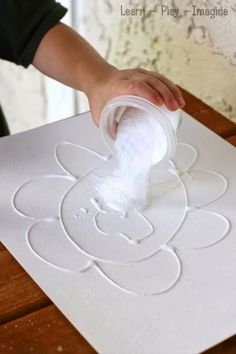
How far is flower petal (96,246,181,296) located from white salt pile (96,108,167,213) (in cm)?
8

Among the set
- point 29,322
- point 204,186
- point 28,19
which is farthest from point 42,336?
point 28,19

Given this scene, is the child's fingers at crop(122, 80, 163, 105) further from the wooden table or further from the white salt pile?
the wooden table

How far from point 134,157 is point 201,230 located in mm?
95

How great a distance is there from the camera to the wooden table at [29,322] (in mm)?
442

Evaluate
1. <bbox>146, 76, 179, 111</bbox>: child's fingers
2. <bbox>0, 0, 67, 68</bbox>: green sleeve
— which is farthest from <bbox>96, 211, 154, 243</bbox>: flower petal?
<bbox>0, 0, 67, 68</bbox>: green sleeve

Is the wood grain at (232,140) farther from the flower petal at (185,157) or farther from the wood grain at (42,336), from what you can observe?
the wood grain at (42,336)

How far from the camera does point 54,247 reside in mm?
528

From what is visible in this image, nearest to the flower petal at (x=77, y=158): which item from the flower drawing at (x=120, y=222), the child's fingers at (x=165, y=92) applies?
the flower drawing at (x=120, y=222)

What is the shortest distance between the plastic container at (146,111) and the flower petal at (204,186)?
48 mm

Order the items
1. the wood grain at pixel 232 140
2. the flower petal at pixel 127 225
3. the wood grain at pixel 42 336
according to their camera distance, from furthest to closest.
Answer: the wood grain at pixel 232 140 < the flower petal at pixel 127 225 < the wood grain at pixel 42 336

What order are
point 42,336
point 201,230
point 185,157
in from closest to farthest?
point 42,336
point 201,230
point 185,157

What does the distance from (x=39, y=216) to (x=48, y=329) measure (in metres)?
0.13

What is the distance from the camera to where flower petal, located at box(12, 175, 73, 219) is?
0.57 meters

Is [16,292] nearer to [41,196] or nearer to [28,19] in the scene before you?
[41,196]
